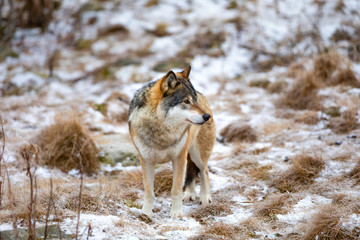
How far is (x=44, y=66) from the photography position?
13.7 m

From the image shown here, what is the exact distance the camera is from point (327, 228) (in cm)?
347

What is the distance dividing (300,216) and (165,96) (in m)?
2.13

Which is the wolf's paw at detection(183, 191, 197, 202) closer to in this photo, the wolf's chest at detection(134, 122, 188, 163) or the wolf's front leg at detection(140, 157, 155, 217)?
the wolf's front leg at detection(140, 157, 155, 217)

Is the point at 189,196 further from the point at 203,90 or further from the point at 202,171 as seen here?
the point at 203,90

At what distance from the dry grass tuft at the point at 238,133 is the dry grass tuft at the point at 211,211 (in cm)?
320

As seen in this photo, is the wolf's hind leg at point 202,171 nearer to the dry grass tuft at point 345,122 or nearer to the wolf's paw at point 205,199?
the wolf's paw at point 205,199

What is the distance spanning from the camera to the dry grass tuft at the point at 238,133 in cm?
775

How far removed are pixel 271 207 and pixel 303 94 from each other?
5175 mm

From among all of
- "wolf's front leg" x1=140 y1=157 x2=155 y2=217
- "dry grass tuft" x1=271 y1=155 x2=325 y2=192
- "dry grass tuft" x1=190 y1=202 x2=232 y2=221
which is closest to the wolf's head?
"wolf's front leg" x1=140 y1=157 x2=155 y2=217

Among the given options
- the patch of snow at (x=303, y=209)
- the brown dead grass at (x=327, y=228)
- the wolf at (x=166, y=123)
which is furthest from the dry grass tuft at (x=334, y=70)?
the brown dead grass at (x=327, y=228)

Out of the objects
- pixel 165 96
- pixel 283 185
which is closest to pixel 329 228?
pixel 283 185

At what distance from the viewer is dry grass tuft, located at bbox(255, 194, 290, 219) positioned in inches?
173

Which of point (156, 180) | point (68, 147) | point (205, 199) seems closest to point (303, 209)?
point (205, 199)

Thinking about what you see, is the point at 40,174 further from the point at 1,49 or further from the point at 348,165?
the point at 1,49
